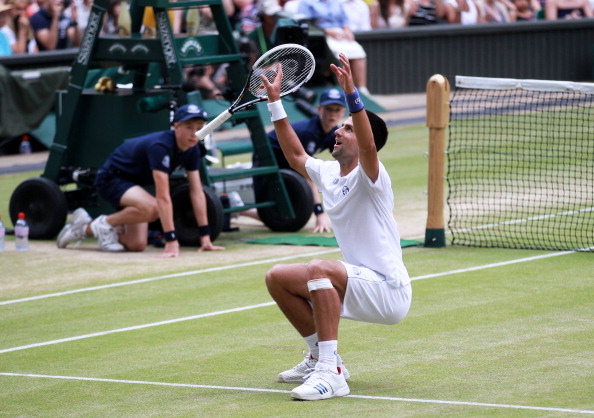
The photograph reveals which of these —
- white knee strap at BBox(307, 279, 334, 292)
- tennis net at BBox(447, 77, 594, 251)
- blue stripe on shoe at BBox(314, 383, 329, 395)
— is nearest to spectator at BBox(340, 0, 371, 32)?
tennis net at BBox(447, 77, 594, 251)

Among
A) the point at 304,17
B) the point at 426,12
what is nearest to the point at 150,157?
the point at 304,17

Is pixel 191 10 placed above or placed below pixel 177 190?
above

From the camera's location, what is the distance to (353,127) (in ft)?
20.7

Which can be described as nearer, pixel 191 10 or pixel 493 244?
pixel 493 244

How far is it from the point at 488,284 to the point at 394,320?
10.8 feet

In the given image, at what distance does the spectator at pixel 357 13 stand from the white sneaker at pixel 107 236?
1414cm

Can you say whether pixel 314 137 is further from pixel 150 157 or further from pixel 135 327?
pixel 135 327

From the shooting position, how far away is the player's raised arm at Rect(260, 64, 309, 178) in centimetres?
684

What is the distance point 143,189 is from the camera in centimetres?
1233

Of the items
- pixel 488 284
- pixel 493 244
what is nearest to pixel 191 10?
pixel 493 244

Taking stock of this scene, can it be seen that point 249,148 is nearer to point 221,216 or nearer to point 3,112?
point 221,216

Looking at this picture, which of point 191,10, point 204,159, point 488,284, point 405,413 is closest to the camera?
point 405,413

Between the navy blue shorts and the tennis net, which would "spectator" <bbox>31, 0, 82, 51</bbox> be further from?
the navy blue shorts

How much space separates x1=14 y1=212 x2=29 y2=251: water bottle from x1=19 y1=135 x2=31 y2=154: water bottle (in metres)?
8.09
